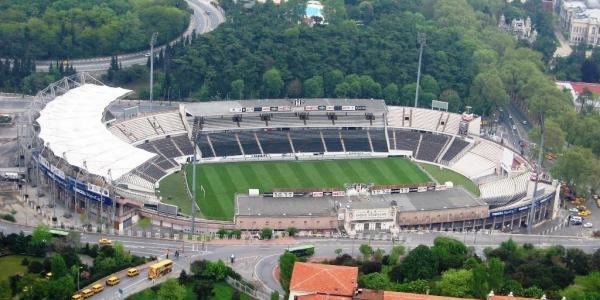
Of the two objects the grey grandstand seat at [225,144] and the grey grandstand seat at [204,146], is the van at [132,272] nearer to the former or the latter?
the grey grandstand seat at [204,146]

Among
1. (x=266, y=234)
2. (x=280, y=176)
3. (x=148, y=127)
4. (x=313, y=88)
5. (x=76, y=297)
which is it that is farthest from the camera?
(x=313, y=88)

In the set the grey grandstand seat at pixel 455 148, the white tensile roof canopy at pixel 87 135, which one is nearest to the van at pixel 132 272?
the white tensile roof canopy at pixel 87 135

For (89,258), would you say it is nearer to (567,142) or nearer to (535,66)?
(567,142)

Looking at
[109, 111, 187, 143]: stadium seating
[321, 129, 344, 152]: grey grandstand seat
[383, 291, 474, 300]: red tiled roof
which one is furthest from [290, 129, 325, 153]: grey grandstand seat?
[383, 291, 474, 300]: red tiled roof

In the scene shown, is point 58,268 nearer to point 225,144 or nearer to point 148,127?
point 148,127

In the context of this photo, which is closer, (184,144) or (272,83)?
(184,144)

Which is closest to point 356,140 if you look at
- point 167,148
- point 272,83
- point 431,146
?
point 431,146
